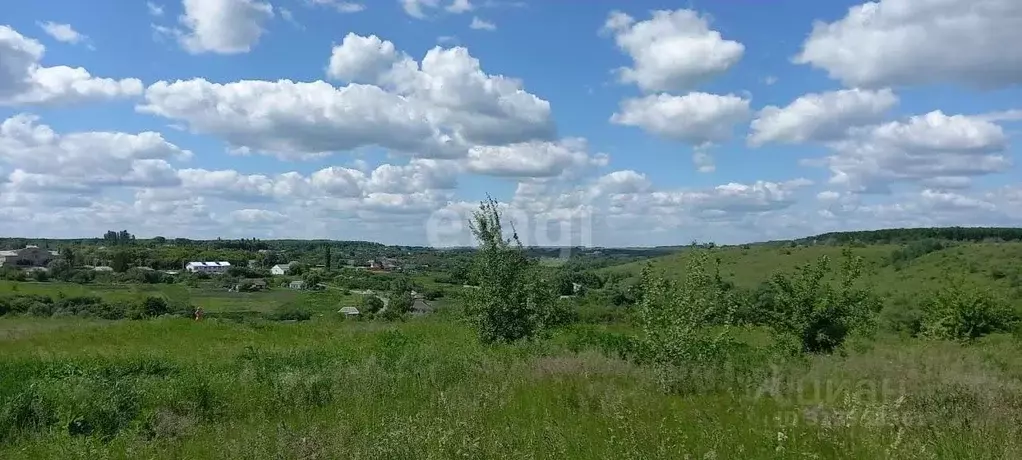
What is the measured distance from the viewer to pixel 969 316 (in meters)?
26.8

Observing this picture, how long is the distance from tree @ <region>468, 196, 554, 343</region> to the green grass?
1.67 metres

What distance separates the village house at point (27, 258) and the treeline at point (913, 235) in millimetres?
82864

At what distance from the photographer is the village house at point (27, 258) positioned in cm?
6581

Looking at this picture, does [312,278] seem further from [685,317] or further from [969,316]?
[685,317]

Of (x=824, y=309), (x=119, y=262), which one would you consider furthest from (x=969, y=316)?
(x=119, y=262)

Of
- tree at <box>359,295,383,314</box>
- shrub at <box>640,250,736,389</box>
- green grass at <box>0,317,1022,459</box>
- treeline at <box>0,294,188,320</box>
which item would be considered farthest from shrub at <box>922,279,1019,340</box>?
treeline at <box>0,294,188,320</box>

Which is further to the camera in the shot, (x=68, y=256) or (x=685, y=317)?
(x=68, y=256)

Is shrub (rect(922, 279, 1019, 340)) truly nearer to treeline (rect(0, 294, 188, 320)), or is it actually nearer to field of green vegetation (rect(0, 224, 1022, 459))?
field of green vegetation (rect(0, 224, 1022, 459))

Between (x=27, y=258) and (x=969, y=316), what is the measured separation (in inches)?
3049

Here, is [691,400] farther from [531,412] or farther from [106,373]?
[106,373]

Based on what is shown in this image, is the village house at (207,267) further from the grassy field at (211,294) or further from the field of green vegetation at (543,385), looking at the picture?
the field of green vegetation at (543,385)

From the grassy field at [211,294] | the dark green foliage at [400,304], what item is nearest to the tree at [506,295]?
the dark green foliage at [400,304]

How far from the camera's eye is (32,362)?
13.8 m

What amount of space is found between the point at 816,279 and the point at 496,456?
34.9ft
